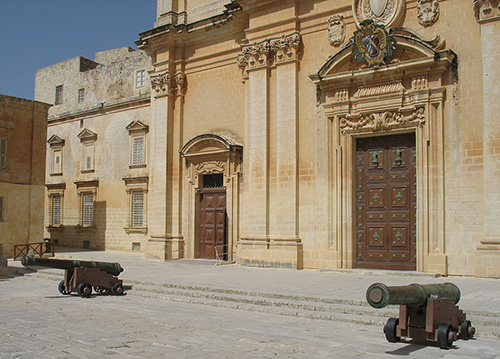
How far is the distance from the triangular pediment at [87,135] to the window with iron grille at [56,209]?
353 centimetres

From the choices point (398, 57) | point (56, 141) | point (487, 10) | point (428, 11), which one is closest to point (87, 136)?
point (56, 141)

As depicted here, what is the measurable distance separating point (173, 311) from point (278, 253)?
6.84 metres

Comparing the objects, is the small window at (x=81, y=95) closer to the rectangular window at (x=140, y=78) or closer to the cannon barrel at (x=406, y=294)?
the rectangular window at (x=140, y=78)

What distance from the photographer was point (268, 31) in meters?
17.5

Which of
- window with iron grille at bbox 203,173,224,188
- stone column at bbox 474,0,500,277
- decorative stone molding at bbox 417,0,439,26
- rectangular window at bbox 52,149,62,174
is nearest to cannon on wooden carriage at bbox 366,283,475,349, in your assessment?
stone column at bbox 474,0,500,277

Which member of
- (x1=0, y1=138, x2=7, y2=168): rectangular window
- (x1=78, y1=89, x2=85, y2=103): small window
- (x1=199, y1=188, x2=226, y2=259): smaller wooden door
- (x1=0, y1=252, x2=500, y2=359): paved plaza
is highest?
(x1=78, y1=89, x2=85, y2=103): small window

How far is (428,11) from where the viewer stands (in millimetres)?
14531

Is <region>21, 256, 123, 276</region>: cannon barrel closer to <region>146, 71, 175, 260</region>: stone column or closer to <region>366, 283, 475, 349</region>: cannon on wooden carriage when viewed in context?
<region>366, 283, 475, 349</region>: cannon on wooden carriage

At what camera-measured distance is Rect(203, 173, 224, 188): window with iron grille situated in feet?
63.8

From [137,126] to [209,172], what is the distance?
24.6 feet

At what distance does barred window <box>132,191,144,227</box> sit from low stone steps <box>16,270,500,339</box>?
38.6ft

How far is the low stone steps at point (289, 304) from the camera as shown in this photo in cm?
822

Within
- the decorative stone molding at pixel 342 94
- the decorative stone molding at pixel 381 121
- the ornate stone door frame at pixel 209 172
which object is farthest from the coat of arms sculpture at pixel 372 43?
the ornate stone door frame at pixel 209 172

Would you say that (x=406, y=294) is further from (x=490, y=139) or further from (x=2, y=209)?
(x=2, y=209)
